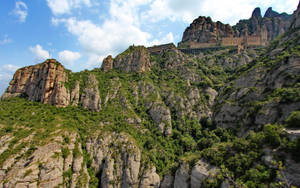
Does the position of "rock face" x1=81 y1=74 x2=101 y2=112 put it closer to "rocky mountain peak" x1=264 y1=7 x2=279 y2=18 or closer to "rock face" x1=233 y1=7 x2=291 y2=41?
"rock face" x1=233 y1=7 x2=291 y2=41

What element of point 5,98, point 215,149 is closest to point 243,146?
point 215,149

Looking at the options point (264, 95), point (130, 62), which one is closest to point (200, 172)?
point (264, 95)

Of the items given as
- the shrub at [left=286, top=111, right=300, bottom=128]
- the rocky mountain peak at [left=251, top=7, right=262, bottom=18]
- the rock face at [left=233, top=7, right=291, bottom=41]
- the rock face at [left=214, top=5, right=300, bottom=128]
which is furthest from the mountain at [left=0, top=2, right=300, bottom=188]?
the rocky mountain peak at [left=251, top=7, right=262, bottom=18]

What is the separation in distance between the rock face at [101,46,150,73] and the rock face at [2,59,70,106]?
3172 cm

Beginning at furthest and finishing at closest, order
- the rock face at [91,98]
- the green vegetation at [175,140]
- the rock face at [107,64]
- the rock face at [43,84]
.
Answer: the rock face at [107,64]
the rock face at [91,98]
the rock face at [43,84]
the green vegetation at [175,140]

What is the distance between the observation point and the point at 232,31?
492 feet

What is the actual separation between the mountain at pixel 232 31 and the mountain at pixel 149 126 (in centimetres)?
5811

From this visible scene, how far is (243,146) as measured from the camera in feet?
108

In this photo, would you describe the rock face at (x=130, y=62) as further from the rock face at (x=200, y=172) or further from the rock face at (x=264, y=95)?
the rock face at (x=200, y=172)

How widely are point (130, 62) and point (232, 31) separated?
344ft

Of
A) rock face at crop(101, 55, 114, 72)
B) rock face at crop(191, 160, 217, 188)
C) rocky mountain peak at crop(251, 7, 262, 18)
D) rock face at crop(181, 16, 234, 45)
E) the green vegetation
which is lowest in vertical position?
rock face at crop(191, 160, 217, 188)

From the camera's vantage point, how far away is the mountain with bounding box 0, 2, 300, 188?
102 feet

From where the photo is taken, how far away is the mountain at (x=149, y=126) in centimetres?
3116

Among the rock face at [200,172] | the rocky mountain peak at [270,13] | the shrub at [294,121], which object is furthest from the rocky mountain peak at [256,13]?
the rock face at [200,172]
